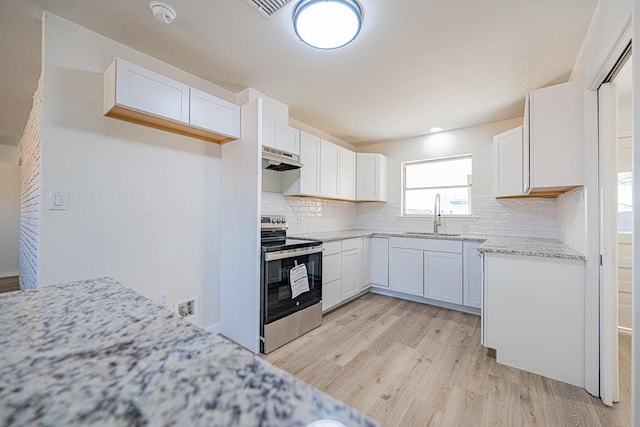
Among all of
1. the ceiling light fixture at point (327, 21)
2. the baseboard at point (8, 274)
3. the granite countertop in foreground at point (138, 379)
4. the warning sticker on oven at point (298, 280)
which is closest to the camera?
the granite countertop in foreground at point (138, 379)

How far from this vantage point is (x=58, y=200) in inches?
A: 68.9

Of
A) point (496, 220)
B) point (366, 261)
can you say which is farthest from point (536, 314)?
point (366, 261)

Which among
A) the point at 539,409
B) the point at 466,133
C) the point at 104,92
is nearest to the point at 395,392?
the point at 539,409

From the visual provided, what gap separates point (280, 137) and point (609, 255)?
2726 mm

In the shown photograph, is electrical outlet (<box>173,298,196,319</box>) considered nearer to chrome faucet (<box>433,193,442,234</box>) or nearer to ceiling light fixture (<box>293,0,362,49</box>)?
ceiling light fixture (<box>293,0,362,49</box>)

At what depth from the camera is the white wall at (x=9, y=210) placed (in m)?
4.79

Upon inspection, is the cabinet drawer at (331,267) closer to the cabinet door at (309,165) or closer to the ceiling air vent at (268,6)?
the cabinet door at (309,165)

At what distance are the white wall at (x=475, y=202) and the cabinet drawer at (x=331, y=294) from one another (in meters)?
1.60

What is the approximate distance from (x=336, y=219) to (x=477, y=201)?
198 cm

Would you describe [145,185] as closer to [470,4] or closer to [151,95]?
[151,95]

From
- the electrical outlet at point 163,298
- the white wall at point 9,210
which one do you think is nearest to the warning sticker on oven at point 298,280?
the electrical outlet at point 163,298

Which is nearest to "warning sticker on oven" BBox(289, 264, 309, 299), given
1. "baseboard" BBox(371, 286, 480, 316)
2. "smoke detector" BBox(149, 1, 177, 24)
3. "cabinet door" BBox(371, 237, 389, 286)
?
"cabinet door" BBox(371, 237, 389, 286)

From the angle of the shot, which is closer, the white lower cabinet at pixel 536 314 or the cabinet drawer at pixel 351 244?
the white lower cabinet at pixel 536 314

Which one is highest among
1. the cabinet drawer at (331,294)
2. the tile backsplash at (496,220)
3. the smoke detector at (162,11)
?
the smoke detector at (162,11)
